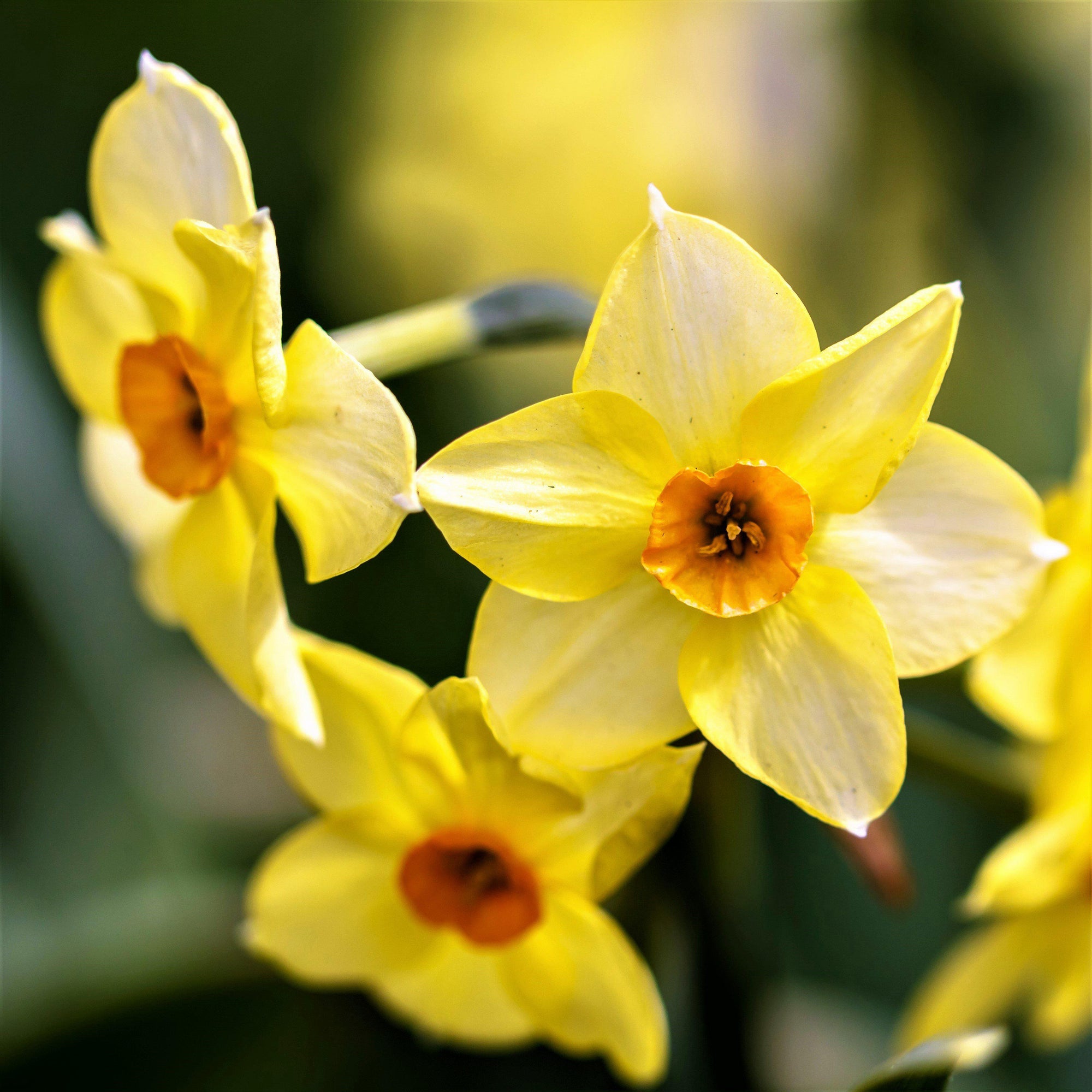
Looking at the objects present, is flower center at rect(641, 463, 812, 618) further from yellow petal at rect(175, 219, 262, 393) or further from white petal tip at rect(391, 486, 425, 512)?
yellow petal at rect(175, 219, 262, 393)

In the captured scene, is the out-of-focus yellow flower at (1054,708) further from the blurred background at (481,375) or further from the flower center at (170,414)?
the flower center at (170,414)

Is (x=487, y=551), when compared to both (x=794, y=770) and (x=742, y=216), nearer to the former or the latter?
→ (x=794, y=770)

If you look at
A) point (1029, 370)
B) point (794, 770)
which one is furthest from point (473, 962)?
point (1029, 370)

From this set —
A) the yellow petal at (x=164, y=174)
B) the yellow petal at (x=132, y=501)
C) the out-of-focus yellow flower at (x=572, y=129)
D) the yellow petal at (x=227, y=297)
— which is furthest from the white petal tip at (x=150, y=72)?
the out-of-focus yellow flower at (x=572, y=129)

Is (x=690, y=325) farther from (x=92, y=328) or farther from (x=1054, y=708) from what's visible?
(x=92, y=328)

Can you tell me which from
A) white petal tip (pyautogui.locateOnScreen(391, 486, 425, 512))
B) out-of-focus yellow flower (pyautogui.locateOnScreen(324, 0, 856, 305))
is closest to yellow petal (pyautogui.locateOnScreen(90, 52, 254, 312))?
white petal tip (pyautogui.locateOnScreen(391, 486, 425, 512))

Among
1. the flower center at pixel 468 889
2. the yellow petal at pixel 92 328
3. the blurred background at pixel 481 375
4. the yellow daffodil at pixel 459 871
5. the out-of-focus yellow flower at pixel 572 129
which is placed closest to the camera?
the yellow daffodil at pixel 459 871

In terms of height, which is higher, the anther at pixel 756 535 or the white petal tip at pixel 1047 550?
the anther at pixel 756 535
